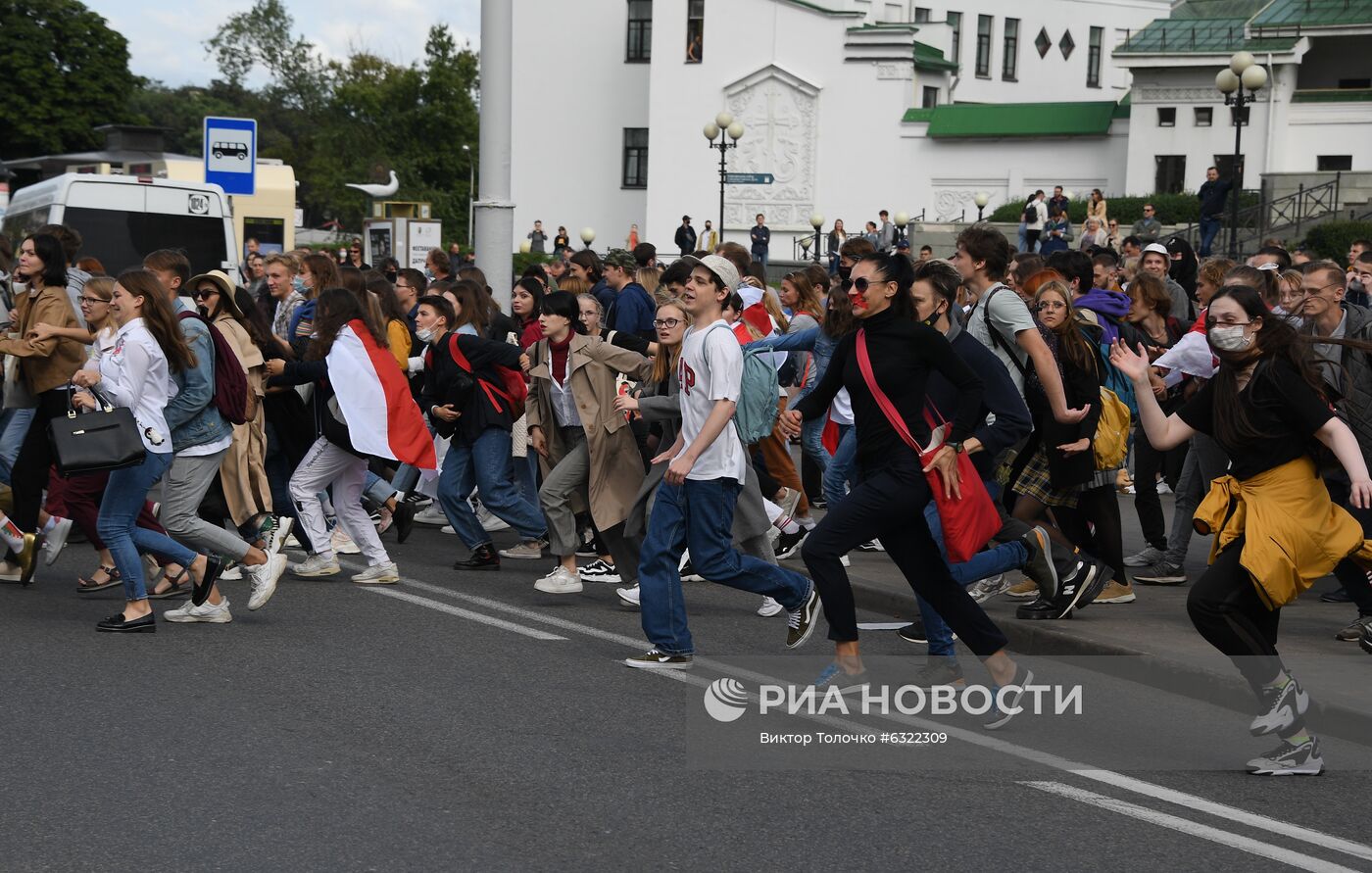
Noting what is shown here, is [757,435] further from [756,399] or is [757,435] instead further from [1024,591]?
[1024,591]

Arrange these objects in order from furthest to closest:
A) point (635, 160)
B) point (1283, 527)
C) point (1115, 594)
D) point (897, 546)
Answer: point (635, 160), point (1115, 594), point (897, 546), point (1283, 527)

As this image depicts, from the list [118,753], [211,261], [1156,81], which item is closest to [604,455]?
[118,753]

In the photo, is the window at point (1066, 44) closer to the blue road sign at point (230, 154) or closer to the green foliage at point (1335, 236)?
the green foliage at point (1335, 236)

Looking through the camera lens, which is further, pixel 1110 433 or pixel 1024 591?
pixel 1024 591

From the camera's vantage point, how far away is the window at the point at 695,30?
58.7 metres

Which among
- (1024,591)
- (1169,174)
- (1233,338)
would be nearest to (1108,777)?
(1233,338)

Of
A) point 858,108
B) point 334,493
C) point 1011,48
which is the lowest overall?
point 334,493

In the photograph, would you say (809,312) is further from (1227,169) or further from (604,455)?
(1227,169)

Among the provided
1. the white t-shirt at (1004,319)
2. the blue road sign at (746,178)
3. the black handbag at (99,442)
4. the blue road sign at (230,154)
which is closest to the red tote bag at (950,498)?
the white t-shirt at (1004,319)

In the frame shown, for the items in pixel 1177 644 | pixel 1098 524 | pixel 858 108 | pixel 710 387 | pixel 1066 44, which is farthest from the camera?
pixel 1066 44

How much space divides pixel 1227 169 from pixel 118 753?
4334cm

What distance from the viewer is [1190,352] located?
9023 millimetres

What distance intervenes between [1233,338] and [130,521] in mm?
5319

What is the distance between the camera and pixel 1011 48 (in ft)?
224
